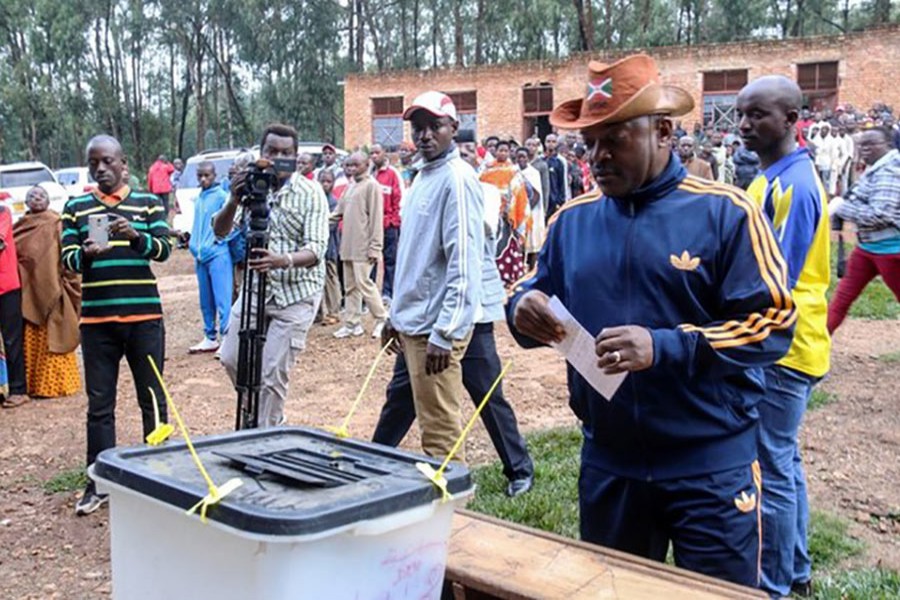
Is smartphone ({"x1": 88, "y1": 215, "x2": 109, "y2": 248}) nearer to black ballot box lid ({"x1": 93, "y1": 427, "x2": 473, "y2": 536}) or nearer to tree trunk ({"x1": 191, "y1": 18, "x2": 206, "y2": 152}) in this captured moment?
black ballot box lid ({"x1": 93, "y1": 427, "x2": 473, "y2": 536})

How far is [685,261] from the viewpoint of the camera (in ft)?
7.27

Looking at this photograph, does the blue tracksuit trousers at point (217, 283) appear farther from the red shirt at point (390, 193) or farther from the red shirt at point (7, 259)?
the red shirt at point (390, 193)

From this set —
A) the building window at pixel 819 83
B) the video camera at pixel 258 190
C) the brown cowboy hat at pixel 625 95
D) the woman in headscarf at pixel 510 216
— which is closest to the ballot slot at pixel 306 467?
the brown cowboy hat at pixel 625 95

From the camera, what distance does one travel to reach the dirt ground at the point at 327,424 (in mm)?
4477

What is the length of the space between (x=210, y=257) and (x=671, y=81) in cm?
1823

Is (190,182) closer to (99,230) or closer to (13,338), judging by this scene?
(13,338)

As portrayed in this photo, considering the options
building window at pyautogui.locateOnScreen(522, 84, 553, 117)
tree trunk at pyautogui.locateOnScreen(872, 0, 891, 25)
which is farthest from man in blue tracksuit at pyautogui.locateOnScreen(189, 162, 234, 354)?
tree trunk at pyautogui.locateOnScreen(872, 0, 891, 25)

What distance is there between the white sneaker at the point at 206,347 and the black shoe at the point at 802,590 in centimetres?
695

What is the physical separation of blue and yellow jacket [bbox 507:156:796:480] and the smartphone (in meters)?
3.08

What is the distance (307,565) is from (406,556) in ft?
0.87

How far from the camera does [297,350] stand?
4879mm

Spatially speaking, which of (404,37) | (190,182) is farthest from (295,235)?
(404,37)

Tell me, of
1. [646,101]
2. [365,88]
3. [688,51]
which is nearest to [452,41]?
[365,88]

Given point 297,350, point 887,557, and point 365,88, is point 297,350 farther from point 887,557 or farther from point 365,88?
point 365,88
